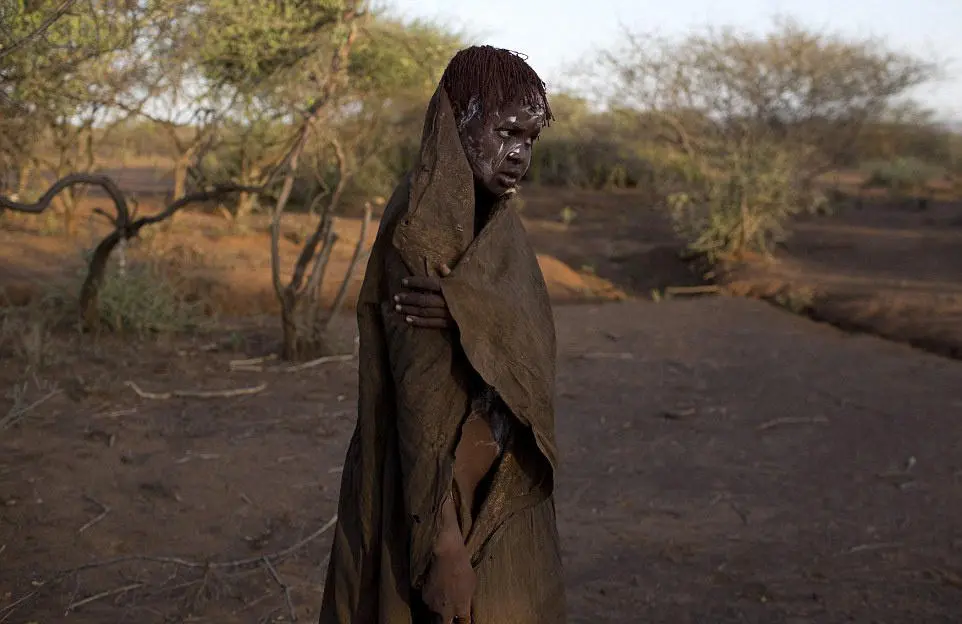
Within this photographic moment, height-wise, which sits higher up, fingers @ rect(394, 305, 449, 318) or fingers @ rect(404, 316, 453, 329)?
fingers @ rect(394, 305, 449, 318)

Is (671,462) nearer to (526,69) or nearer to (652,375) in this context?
(652,375)

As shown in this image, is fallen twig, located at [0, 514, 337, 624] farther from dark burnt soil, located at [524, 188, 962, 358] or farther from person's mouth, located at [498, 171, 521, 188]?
dark burnt soil, located at [524, 188, 962, 358]

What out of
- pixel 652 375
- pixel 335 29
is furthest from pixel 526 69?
pixel 335 29

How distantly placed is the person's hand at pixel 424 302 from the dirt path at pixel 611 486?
2060 millimetres

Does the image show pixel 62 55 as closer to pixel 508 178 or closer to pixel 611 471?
pixel 611 471

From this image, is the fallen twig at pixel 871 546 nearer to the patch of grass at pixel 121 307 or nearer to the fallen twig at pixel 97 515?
the fallen twig at pixel 97 515

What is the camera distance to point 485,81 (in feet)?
5.03

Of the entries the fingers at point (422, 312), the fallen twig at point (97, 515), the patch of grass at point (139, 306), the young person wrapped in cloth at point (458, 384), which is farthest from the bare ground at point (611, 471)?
the fingers at point (422, 312)

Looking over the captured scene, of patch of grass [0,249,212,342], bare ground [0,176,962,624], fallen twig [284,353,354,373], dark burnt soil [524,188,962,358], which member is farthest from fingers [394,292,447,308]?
dark burnt soil [524,188,962,358]

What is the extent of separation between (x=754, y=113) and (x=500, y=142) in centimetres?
1285

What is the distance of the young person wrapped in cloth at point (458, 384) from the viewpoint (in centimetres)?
151

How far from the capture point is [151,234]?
34.0 feet

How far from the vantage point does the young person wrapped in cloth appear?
151 cm

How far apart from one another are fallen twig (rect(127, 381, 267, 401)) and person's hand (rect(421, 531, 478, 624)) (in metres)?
4.46
